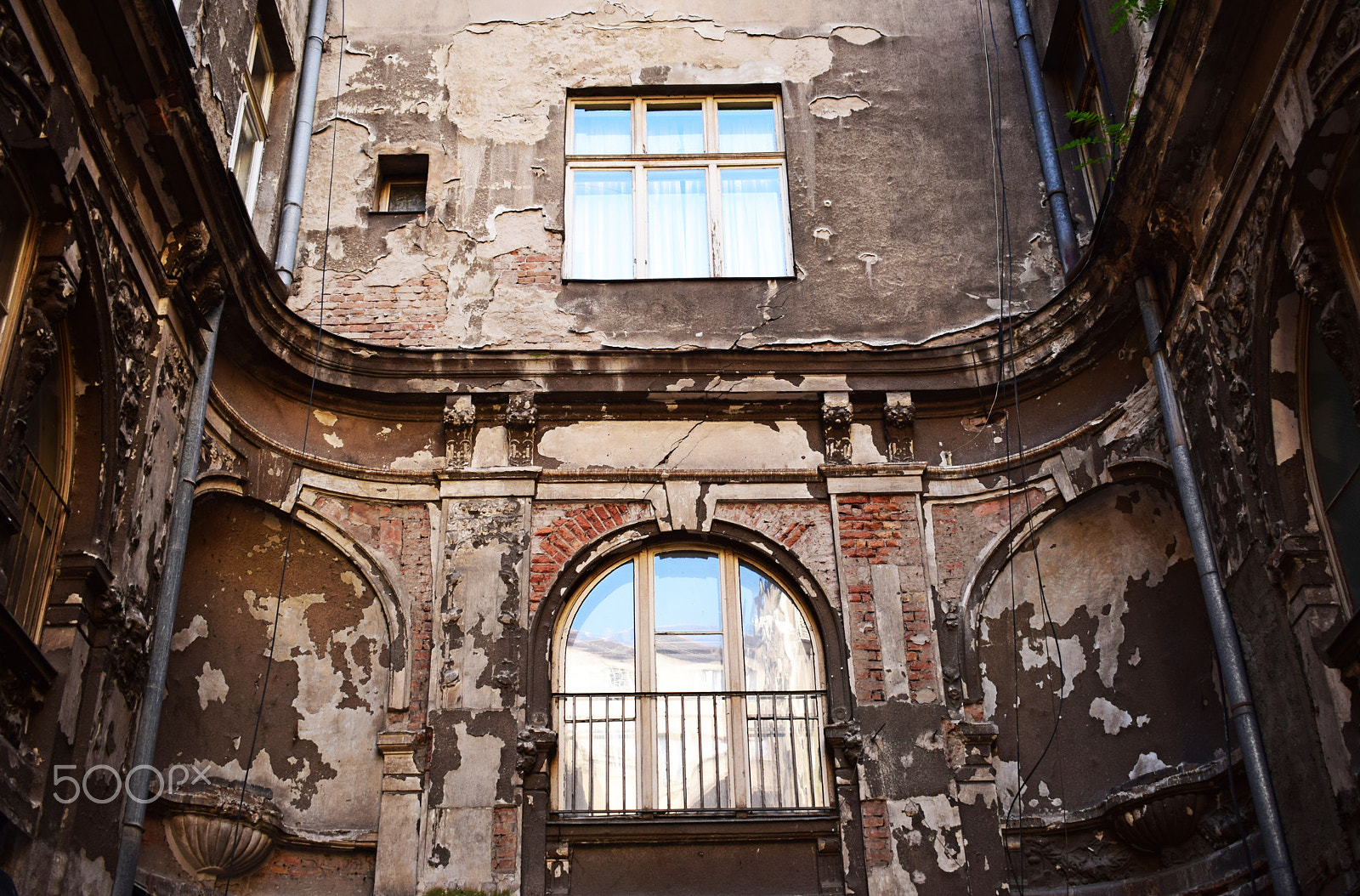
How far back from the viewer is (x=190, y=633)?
7.82 metres

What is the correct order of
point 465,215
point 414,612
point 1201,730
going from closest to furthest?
1. point 1201,730
2. point 414,612
3. point 465,215

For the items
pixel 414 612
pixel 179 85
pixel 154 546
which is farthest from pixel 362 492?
pixel 179 85

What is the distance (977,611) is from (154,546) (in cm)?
484

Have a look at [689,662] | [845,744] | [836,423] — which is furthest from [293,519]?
[845,744]

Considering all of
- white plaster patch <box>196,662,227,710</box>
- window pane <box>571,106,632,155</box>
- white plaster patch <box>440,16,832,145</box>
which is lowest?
white plaster patch <box>196,662,227,710</box>

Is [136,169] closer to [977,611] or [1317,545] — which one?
[977,611]

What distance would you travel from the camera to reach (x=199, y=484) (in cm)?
753

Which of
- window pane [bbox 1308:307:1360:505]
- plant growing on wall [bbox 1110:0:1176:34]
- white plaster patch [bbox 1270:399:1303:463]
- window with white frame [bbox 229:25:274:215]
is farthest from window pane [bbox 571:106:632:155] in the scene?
window pane [bbox 1308:307:1360:505]

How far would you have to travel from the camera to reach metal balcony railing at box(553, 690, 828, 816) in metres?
7.59

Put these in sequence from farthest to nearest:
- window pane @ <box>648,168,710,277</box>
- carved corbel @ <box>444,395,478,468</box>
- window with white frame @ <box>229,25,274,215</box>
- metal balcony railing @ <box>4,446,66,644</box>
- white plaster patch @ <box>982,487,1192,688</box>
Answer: window pane @ <box>648,168,710,277</box>
window with white frame @ <box>229,25,274,215</box>
carved corbel @ <box>444,395,478,468</box>
white plaster patch @ <box>982,487,1192,688</box>
metal balcony railing @ <box>4,446,66,644</box>

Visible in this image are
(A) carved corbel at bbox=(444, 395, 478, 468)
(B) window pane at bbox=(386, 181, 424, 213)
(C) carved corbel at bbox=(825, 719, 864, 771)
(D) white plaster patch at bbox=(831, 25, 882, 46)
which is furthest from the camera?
(D) white plaster patch at bbox=(831, 25, 882, 46)

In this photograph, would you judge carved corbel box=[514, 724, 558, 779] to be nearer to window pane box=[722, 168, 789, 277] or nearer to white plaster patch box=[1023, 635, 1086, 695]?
white plaster patch box=[1023, 635, 1086, 695]

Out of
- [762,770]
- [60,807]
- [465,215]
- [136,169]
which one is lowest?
[60,807]

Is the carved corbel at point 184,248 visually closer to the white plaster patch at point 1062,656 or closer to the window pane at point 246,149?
the window pane at point 246,149
